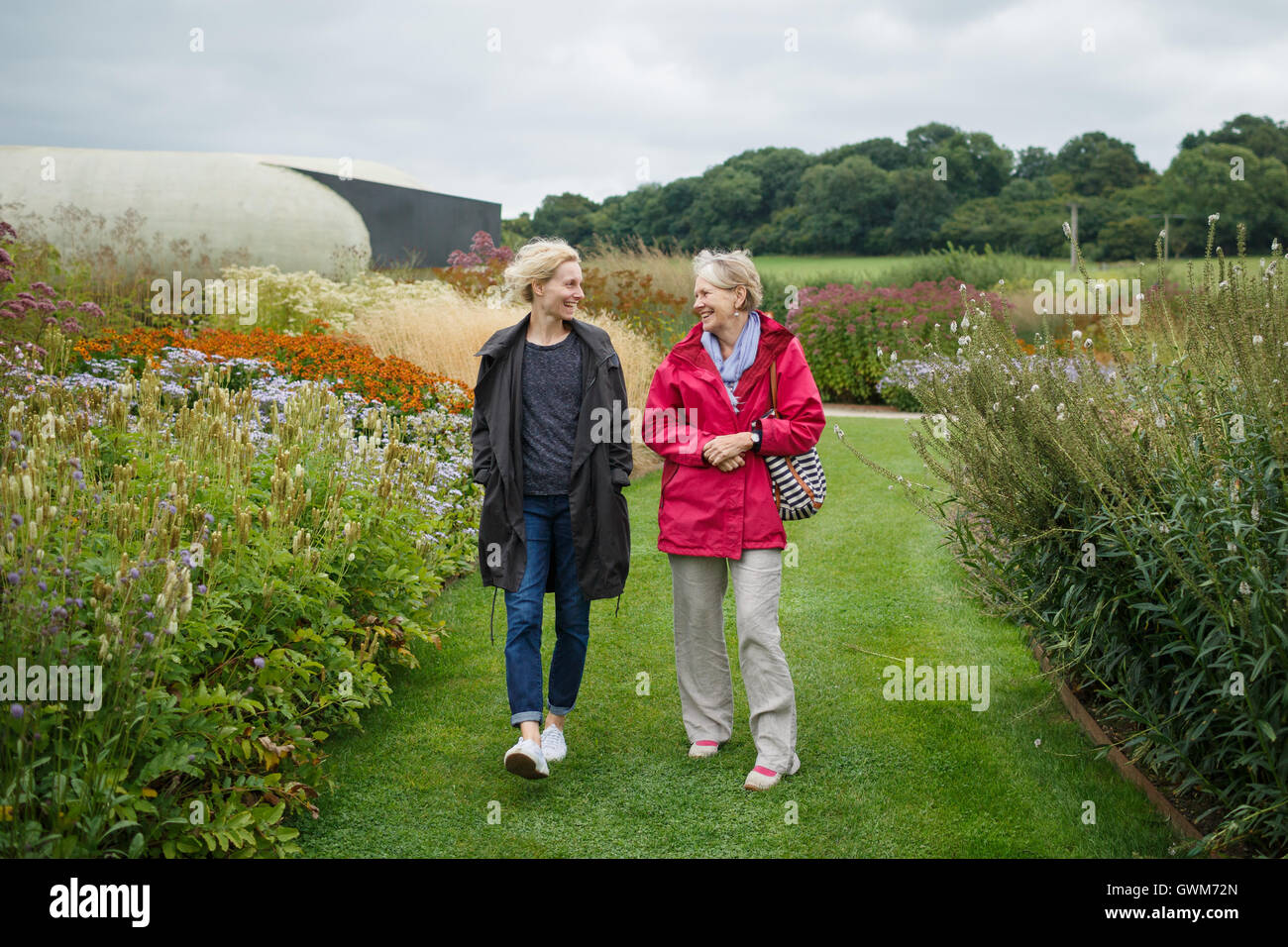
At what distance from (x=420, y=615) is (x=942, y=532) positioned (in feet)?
15.6

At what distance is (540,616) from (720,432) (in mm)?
1025

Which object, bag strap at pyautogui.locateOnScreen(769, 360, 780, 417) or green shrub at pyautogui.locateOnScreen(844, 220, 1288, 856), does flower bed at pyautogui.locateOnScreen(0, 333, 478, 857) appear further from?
green shrub at pyautogui.locateOnScreen(844, 220, 1288, 856)

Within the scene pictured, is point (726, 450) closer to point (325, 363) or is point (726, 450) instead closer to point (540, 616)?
point (540, 616)

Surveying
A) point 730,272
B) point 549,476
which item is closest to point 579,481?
point 549,476

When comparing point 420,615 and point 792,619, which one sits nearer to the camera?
point 420,615

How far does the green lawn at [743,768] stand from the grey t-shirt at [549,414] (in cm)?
120

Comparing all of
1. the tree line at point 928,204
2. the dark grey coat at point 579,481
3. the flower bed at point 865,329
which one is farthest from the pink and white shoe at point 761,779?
the tree line at point 928,204

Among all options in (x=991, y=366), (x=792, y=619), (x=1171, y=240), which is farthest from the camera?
(x=1171, y=240)

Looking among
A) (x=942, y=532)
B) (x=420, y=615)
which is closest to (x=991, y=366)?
(x=420, y=615)

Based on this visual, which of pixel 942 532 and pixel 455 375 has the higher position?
pixel 455 375

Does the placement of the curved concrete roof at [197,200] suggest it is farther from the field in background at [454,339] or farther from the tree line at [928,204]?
the tree line at [928,204]

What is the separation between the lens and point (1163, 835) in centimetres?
359

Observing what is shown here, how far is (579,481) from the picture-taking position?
4215 mm
